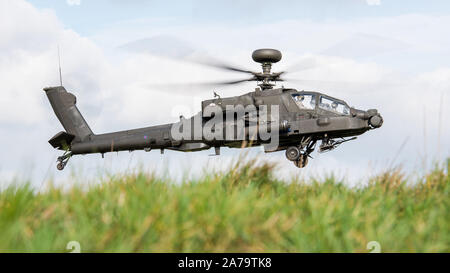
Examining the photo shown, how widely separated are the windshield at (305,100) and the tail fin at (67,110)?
9.56 meters

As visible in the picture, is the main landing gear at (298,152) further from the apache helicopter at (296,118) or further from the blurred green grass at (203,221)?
the blurred green grass at (203,221)

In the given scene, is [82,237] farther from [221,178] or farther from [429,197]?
[429,197]

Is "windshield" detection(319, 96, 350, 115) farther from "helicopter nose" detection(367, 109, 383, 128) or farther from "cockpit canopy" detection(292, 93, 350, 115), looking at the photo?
"helicopter nose" detection(367, 109, 383, 128)

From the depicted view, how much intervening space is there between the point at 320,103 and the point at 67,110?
466 inches

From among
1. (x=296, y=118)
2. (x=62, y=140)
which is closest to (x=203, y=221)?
(x=296, y=118)

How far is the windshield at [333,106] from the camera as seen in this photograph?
14.0m

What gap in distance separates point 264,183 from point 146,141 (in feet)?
32.9

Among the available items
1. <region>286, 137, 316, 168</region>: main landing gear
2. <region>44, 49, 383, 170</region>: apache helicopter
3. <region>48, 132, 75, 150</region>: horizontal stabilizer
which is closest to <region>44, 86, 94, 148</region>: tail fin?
<region>48, 132, 75, 150</region>: horizontal stabilizer

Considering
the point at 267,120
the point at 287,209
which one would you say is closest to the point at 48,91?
the point at 267,120

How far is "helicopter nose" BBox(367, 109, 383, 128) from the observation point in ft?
44.1

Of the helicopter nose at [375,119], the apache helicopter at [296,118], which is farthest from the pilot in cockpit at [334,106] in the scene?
the helicopter nose at [375,119]

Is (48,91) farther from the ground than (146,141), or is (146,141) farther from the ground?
(48,91)

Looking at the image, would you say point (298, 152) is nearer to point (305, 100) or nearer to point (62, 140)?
point (305, 100)

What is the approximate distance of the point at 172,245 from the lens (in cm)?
416
